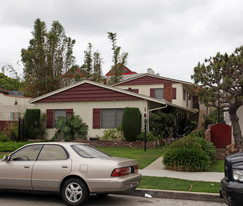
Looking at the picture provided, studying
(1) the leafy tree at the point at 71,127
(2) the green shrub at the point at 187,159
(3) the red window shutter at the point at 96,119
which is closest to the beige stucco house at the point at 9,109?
(1) the leafy tree at the point at 71,127

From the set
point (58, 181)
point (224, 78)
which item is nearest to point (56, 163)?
point (58, 181)

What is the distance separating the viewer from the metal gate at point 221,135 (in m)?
15.7

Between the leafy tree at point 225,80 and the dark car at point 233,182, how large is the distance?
838 centimetres

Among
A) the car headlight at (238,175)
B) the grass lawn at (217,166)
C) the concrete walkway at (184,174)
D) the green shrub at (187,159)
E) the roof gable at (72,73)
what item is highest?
the roof gable at (72,73)

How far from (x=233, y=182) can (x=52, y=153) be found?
13.3 feet

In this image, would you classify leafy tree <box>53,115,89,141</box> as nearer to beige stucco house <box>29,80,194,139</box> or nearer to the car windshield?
beige stucco house <box>29,80,194,139</box>

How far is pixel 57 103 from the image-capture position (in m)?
22.1

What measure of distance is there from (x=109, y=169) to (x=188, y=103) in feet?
85.4

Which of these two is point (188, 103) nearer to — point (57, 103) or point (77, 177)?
point (57, 103)

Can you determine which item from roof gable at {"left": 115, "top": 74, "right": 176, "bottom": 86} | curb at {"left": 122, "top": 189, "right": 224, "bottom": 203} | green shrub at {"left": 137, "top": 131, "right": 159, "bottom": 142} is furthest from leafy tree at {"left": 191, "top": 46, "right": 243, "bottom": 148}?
roof gable at {"left": 115, "top": 74, "right": 176, "bottom": 86}

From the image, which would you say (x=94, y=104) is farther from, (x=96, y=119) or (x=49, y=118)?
(x=49, y=118)

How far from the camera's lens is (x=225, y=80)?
14.3 m

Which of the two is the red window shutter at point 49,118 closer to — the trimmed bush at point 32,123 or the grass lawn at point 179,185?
the trimmed bush at point 32,123

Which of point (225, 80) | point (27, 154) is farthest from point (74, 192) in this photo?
point (225, 80)
